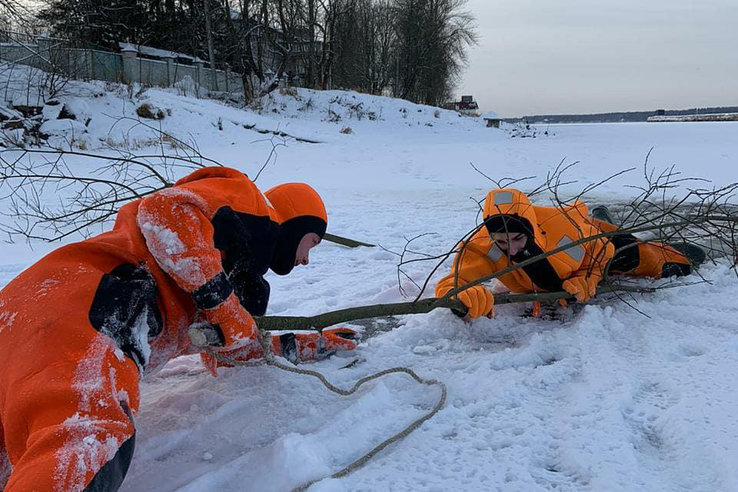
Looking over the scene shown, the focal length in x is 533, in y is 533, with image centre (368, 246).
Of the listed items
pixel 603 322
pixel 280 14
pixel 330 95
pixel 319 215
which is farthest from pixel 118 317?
pixel 280 14

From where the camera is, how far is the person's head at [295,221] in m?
2.38

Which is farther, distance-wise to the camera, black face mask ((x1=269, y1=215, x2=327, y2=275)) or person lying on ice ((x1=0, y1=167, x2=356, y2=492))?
A: black face mask ((x1=269, y1=215, x2=327, y2=275))

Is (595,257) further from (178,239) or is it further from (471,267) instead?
(178,239)

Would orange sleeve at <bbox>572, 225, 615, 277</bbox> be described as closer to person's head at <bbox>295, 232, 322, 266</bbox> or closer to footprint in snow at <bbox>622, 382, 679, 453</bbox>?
footprint in snow at <bbox>622, 382, 679, 453</bbox>

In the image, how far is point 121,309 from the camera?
1771 millimetres

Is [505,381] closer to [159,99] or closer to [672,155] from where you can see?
[672,155]

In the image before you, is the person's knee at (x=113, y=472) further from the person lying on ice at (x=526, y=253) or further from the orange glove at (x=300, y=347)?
the person lying on ice at (x=526, y=253)

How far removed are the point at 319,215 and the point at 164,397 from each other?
1045 mm

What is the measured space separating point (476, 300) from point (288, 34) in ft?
82.4

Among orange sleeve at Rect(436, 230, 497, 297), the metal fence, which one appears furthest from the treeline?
orange sleeve at Rect(436, 230, 497, 297)

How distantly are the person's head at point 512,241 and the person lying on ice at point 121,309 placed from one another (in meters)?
1.16

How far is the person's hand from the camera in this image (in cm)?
272

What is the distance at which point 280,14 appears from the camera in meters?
24.2

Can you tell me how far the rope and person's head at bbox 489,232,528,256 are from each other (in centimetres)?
104
